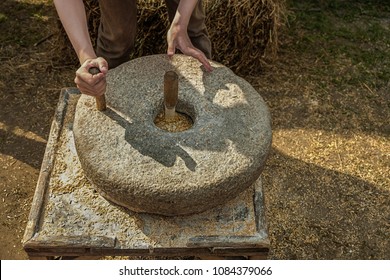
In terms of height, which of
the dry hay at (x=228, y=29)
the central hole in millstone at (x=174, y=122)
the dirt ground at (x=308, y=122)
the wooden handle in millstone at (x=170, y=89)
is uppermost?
the wooden handle in millstone at (x=170, y=89)

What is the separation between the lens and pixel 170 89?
6.89ft

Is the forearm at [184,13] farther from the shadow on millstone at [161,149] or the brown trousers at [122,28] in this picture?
the shadow on millstone at [161,149]

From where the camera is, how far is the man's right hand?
192 cm

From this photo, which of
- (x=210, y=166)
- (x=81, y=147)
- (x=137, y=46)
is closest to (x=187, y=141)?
(x=210, y=166)

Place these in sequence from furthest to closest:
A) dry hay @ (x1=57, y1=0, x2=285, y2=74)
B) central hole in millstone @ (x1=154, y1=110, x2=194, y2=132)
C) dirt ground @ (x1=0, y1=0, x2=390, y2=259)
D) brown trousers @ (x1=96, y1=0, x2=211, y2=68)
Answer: dry hay @ (x1=57, y1=0, x2=285, y2=74)
dirt ground @ (x1=0, y1=0, x2=390, y2=259)
brown trousers @ (x1=96, y1=0, x2=211, y2=68)
central hole in millstone @ (x1=154, y1=110, x2=194, y2=132)

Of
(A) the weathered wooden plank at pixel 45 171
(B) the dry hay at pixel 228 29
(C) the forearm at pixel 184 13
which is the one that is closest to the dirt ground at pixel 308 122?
(B) the dry hay at pixel 228 29

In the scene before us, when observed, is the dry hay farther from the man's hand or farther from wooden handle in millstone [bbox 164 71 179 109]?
wooden handle in millstone [bbox 164 71 179 109]

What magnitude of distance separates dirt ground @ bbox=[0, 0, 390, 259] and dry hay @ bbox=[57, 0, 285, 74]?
8.4 inches

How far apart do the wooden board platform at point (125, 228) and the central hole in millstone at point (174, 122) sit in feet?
1.28

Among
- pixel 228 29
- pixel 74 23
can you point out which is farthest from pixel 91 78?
pixel 228 29

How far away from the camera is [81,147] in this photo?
205 centimetres

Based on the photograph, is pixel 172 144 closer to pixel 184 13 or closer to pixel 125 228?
pixel 125 228

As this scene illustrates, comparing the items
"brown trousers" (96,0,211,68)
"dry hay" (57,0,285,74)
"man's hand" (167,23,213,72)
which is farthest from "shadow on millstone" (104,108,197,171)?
"dry hay" (57,0,285,74)

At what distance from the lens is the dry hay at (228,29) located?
11.9 ft
